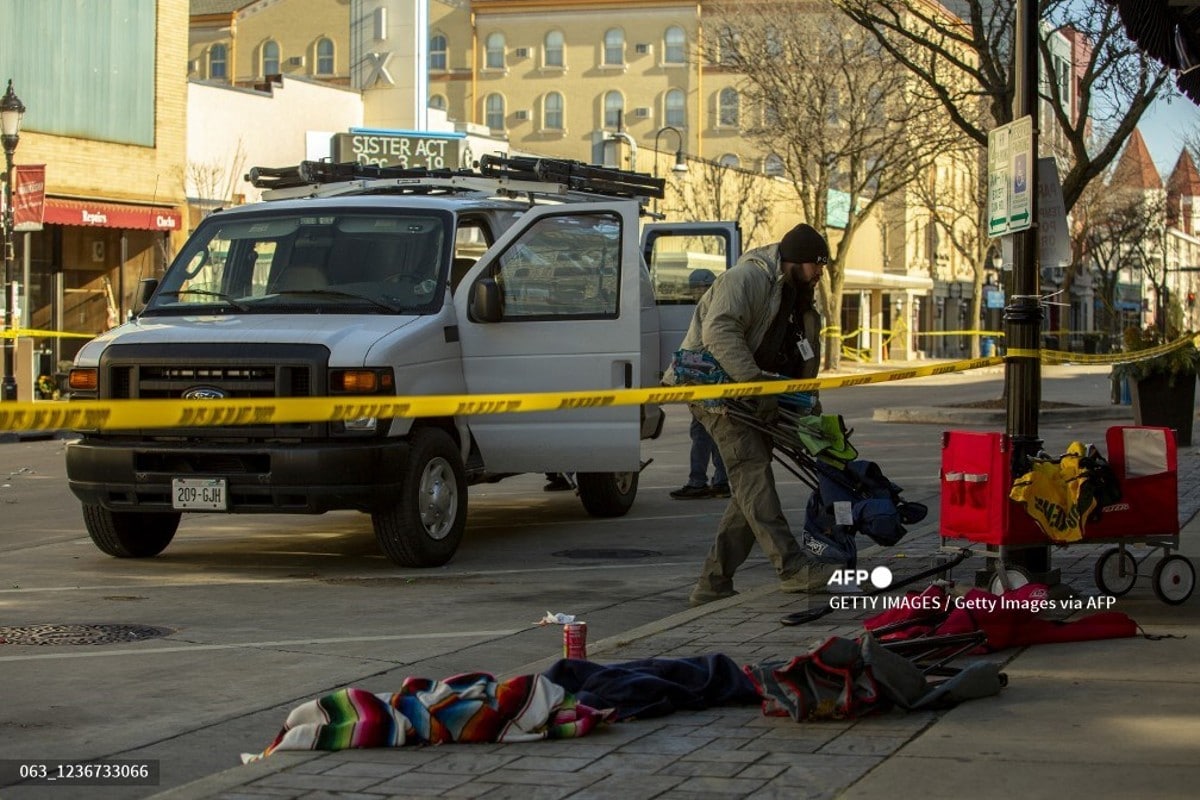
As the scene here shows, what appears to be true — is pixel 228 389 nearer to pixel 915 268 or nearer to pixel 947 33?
pixel 947 33

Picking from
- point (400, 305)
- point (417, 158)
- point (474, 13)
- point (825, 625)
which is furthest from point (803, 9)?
point (825, 625)

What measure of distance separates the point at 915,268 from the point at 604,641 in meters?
76.5

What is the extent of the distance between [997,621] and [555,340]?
4.87m

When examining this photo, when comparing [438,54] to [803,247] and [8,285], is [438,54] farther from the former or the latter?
[803,247]

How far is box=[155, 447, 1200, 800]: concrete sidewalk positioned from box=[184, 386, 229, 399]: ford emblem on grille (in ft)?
15.5

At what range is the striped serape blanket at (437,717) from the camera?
5555 mm

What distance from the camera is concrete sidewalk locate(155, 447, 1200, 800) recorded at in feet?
16.4

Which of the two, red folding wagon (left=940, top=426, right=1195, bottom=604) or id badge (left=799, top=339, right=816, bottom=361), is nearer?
red folding wagon (left=940, top=426, right=1195, bottom=604)

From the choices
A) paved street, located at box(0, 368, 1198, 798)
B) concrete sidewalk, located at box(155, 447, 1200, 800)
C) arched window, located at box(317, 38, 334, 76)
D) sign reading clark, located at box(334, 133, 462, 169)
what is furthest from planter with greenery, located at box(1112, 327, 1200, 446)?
arched window, located at box(317, 38, 334, 76)

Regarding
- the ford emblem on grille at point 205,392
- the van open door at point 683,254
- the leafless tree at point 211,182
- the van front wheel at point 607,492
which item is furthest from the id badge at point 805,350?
the leafless tree at point 211,182

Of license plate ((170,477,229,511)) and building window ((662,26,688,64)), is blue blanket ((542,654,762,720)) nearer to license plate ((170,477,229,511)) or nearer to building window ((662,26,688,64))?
license plate ((170,477,229,511))

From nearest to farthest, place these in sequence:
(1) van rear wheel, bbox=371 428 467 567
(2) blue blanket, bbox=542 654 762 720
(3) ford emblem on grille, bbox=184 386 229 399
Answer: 1. (2) blue blanket, bbox=542 654 762 720
2. (3) ford emblem on grille, bbox=184 386 229 399
3. (1) van rear wheel, bbox=371 428 467 567

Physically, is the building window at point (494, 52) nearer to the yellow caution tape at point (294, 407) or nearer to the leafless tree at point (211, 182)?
the leafless tree at point (211, 182)

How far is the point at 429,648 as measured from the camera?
26.2 ft
